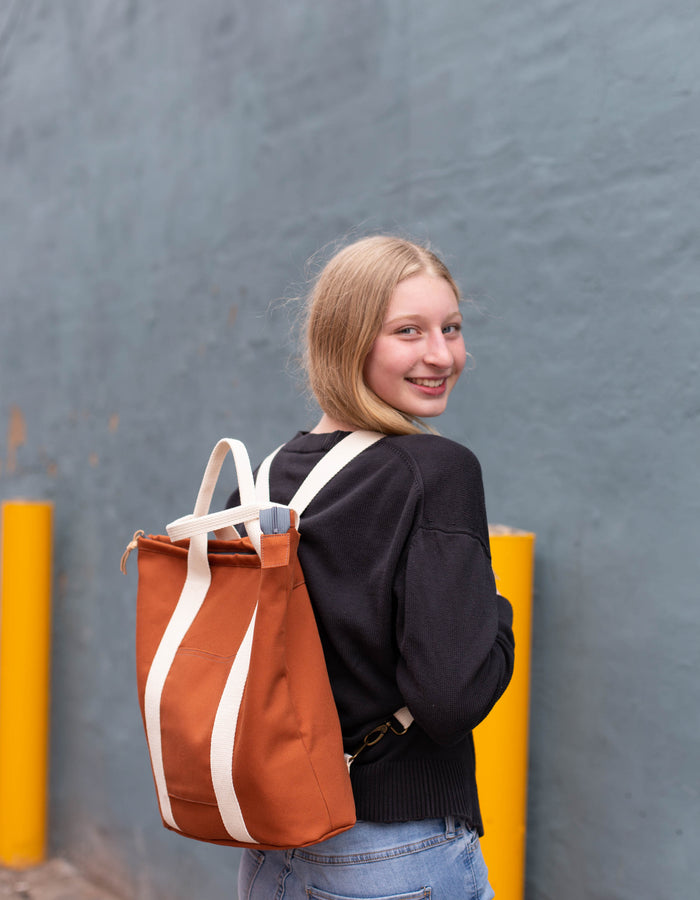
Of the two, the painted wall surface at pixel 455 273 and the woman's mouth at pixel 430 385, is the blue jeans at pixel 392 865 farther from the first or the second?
the painted wall surface at pixel 455 273

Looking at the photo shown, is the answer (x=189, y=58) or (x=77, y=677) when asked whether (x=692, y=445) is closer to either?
(x=189, y=58)

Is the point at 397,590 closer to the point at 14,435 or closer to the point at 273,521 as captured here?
the point at 273,521

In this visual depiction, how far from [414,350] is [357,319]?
0.10 m

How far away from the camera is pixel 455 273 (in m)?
2.58

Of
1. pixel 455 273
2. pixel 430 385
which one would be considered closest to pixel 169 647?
pixel 430 385

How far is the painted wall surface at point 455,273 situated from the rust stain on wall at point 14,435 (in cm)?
2

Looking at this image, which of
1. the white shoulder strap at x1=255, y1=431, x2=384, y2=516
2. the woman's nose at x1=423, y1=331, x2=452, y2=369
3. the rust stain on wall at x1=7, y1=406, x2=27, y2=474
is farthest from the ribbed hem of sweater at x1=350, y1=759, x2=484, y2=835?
the rust stain on wall at x1=7, y1=406, x2=27, y2=474

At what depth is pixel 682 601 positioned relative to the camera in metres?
2.05

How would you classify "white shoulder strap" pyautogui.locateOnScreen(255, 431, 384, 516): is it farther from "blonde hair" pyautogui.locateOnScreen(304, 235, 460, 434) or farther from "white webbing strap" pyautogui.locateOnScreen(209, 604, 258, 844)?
"white webbing strap" pyautogui.locateOnScreen(209, 604, 258, 844)

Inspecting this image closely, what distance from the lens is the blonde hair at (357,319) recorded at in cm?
150

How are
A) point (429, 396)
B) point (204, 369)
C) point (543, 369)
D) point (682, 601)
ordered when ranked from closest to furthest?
1. point (429, 396)
2. point (682, 601)
3. point (543, 369)
4. point (204, 369)

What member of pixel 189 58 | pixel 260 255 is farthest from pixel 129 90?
pixel 260 255

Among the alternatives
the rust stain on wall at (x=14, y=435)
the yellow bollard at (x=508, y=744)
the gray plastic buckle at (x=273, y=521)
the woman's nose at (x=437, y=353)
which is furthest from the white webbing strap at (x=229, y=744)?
the rust stain on wall at (x=14, y=435)

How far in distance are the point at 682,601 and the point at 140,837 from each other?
8.43ft
